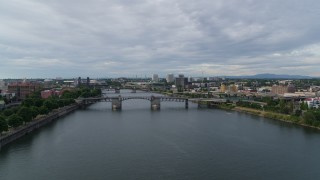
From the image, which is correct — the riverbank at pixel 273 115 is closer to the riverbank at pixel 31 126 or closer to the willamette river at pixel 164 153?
the willamette river at pixel 164 153

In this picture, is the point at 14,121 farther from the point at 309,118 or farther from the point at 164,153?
the point at 309,118

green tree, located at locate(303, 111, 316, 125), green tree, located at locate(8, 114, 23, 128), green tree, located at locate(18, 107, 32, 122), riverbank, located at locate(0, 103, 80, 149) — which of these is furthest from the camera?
green tree, located at locate(303, 111, 316, 125)

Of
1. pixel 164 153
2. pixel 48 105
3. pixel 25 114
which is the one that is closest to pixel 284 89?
pixel 48 105

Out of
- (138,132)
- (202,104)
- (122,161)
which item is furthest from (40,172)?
(202,104)

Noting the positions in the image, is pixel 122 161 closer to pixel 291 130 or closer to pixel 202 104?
pixel 291 130

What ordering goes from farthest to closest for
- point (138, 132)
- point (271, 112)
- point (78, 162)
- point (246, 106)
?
point (246, 106), point (271, 112), point (138, 132), point (78, 162)

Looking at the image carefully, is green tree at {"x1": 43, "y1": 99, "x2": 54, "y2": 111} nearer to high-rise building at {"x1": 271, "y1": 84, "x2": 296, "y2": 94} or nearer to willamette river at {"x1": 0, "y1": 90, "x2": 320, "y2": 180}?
willamette river at {"x1": 0, "y1": 90, "x2": 320, "y2": 180}

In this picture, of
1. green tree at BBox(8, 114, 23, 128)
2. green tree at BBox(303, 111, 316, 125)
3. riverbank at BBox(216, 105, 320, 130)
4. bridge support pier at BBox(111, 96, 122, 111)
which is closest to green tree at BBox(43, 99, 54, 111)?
bridge support pier at BBox(111, 96, 122, 111)

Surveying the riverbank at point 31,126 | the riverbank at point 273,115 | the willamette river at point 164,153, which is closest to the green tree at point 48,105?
the riverbank at point 31,126
